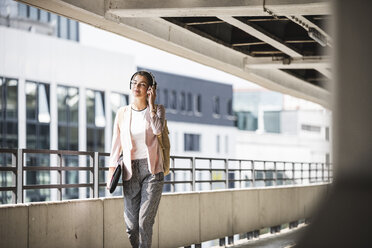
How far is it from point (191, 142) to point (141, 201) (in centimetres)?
8302

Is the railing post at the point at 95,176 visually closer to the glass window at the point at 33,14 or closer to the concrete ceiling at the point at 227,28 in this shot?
the concrete ceiling at the point at 227,28

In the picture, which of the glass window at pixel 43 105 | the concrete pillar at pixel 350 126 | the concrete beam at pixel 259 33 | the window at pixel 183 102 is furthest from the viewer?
the window at pixel 183 102

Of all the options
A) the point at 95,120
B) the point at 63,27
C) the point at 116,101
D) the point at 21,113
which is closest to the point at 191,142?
the point at 63,27

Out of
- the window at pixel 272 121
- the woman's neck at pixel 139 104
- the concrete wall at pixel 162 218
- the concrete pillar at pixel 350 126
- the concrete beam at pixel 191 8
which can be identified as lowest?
the concrete wall at pixel 162 218

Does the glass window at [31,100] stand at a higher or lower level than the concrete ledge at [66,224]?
higher

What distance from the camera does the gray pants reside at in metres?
7.23

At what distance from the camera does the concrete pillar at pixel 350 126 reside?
4.11 feet

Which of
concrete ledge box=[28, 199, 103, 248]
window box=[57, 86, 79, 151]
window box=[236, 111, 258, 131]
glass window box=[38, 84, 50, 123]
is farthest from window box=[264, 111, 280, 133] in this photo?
concrete ledge box=[28, 199, 103, 248]

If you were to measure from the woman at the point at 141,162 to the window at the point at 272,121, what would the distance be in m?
113

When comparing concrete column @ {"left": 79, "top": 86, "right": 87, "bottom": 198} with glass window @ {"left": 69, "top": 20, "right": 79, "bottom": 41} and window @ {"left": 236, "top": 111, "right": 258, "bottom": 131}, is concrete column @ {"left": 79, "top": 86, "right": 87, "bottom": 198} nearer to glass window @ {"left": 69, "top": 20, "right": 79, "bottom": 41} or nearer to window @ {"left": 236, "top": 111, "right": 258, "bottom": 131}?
glass window @ {"left": 69, "top": 20, "right": 79, "bottom": 41}

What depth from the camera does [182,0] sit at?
44.0ft

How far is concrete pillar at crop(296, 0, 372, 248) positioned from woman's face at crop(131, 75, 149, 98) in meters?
6.17

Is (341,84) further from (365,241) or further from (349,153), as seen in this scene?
(365,241)

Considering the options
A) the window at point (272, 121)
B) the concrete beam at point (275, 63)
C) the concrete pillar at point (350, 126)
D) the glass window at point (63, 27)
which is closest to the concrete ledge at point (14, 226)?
the concrete pillar at point (350, 126)
